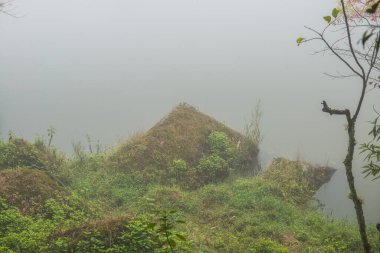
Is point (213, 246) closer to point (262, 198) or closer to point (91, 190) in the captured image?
point (262, 198)

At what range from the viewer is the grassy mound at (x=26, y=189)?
24.7ft

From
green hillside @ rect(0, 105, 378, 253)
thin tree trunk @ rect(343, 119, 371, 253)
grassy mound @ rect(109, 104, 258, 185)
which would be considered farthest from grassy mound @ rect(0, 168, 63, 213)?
thin tree trunk @ rect(343, 119, 371, 253)

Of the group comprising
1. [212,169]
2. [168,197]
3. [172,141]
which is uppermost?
[172,141]

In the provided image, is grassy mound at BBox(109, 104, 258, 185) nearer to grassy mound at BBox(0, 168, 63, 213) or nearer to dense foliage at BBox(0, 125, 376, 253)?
dense foliage at BBox(0, 125, 376, 253)

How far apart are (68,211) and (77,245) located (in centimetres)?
231

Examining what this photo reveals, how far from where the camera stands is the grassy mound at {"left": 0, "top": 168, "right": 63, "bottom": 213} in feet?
24.7

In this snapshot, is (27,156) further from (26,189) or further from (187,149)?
(187,149)

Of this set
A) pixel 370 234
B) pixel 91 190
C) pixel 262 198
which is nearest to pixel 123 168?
pixel 91 190

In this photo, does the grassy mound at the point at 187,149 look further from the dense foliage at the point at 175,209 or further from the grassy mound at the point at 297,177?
the grassy mound at the point at 297,177

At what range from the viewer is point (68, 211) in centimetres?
777

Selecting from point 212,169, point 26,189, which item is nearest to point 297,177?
point 212,169

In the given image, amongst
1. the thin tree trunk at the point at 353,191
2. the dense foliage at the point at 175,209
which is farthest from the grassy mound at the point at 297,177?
the thin tree trunk at the point at 353,191

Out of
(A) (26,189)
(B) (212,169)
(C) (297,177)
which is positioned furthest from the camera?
(B) (212,169)

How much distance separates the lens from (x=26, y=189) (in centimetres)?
789
